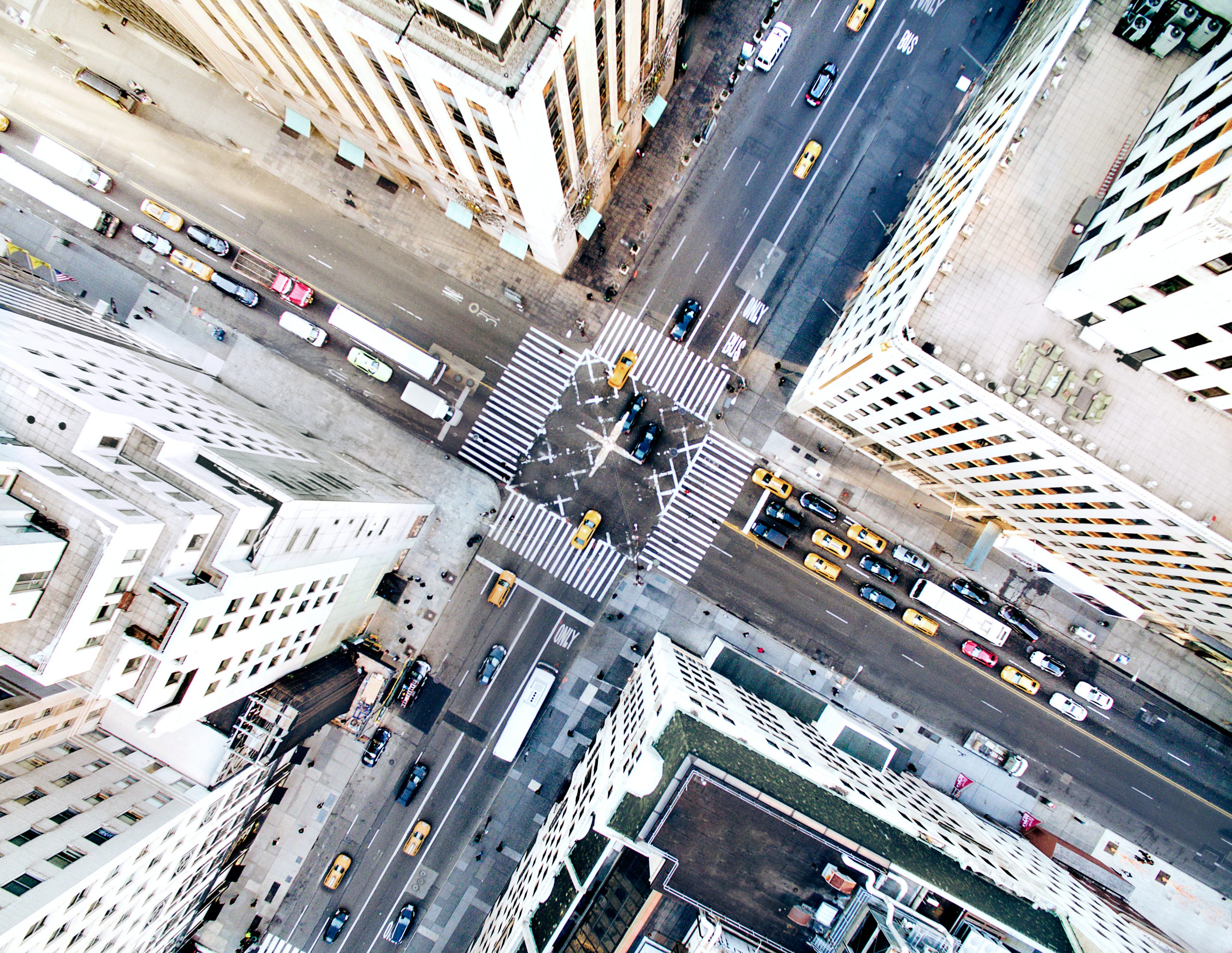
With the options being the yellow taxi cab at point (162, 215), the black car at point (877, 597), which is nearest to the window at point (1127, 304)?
the black car at point (877, 597)

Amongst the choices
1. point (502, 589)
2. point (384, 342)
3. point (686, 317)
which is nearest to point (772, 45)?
point (686, 317)

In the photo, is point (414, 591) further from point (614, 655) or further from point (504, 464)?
point (614, 655)

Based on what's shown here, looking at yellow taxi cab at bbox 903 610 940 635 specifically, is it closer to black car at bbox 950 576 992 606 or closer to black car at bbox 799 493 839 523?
black car at bbox 950 576 992 606

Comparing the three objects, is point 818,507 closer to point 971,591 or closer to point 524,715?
point 971,591

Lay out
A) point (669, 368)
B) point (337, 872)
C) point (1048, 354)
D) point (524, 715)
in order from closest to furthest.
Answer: point (1048, 354)
point (524, 715)
point (337, 872)
point (669, 368)

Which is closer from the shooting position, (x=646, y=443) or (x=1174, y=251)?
(x=1174, y=251)

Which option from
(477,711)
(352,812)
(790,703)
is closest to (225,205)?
(477,711)

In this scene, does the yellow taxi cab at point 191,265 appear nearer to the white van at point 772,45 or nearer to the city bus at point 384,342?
the city bus at point 384,342
